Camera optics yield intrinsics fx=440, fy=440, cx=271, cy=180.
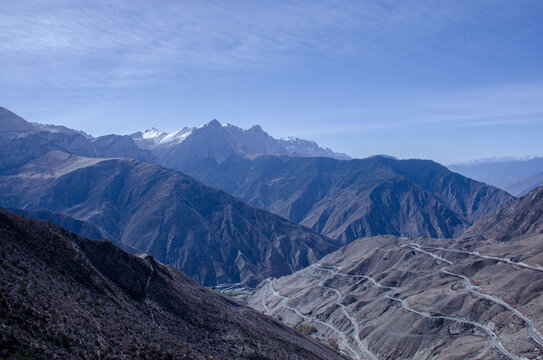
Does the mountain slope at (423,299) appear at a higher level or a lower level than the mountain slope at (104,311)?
lower

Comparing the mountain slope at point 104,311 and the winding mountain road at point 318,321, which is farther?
the winding mountain road at point 318,321

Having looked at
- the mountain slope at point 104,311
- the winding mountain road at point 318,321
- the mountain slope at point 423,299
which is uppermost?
the mountain slope at point 104,311

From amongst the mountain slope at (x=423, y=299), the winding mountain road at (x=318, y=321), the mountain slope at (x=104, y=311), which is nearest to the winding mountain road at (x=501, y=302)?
the mountain slope at (x=423, y=299)

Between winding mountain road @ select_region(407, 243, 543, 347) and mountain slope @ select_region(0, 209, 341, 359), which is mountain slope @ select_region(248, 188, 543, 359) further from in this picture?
mountain slope @ select_region(0, 209, 341, 359)

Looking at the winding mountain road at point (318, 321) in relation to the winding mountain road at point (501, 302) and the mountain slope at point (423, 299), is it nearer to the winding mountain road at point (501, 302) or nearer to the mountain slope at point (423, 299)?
the mountain slope at point (423, 299)

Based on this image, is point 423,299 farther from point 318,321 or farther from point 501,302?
point 318,321

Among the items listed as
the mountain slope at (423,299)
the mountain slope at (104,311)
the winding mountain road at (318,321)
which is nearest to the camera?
the mountain slope at (104,311)

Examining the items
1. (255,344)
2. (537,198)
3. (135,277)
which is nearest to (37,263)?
(135,277)
